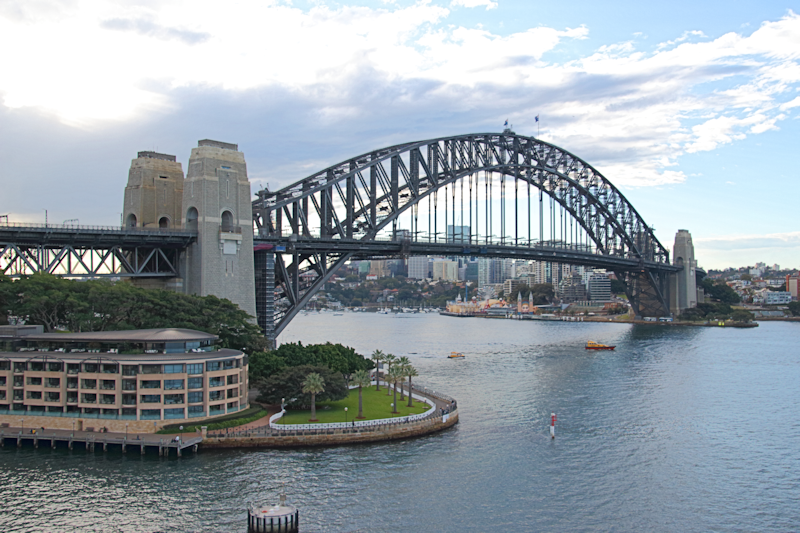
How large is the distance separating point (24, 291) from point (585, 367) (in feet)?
178

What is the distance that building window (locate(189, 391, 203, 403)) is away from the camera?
39.9 m

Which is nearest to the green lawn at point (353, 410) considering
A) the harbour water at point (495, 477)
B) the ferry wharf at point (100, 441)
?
the harbour water at point (495, 477)

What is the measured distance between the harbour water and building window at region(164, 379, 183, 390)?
481 centimetres

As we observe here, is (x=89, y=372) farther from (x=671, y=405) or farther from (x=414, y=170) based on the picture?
(x=414, y=170)

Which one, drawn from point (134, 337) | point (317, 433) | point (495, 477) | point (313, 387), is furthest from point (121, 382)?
point (495, 477)

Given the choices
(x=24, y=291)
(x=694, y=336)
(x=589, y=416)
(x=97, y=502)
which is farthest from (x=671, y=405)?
(x=694, y=336)

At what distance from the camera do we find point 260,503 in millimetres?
29062

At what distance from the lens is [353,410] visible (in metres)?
44.2

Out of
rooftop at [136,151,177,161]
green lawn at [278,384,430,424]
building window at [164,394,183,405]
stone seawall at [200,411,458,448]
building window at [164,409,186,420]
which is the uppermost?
rooftop at [136,151,177,161]

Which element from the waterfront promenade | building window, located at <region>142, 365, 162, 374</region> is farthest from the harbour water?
building window, located at <region>142, 365, 162, 374</region>

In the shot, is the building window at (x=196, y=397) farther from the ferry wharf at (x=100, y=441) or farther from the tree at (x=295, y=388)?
the tree at (x=295, y=388)

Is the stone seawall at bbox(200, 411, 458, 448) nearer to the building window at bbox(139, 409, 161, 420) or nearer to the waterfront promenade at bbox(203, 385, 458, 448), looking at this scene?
the waterfront promenade at bbox(203, 385, 458, 448)

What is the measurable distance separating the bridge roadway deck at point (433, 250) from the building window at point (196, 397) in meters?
22.3

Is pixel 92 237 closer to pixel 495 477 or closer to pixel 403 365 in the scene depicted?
pixel 403 365
